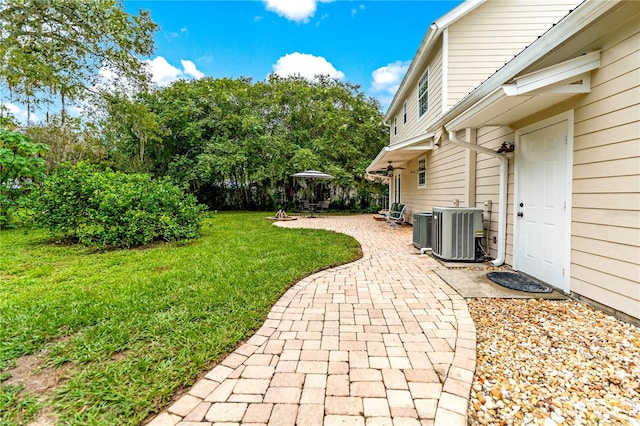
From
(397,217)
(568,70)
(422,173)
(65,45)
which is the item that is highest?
(65,45)

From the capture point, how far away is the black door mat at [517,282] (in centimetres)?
360

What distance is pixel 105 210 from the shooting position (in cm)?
598

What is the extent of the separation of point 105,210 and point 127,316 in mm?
4110

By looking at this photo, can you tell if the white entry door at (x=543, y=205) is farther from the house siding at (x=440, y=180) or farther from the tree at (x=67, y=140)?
the tree at (x=67, y=140)

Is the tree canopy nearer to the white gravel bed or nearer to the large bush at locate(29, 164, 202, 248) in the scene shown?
the large bush at locate(29, 164, 202, 248)

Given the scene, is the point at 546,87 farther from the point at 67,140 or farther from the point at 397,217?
the point at 67,140

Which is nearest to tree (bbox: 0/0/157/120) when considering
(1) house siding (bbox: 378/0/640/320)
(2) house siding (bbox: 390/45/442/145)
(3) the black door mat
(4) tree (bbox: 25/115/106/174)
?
(4) tree (bbox: 25/115/106/174)

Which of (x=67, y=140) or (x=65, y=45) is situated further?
(x=67, y=140)

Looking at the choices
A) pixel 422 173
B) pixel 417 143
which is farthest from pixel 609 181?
pixel 422 173

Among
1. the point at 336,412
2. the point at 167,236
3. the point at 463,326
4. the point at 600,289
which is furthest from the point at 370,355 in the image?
the point at 167,236

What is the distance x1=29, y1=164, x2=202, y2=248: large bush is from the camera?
600 centimetres

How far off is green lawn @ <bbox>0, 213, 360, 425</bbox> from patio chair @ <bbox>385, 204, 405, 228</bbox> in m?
5.02

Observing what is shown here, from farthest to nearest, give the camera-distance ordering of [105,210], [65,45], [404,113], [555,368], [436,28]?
[404,113]
[65,45]
[436,28]
[105,210]
[555,368]

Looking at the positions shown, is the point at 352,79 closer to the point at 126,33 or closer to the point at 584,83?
the point at 126,33
